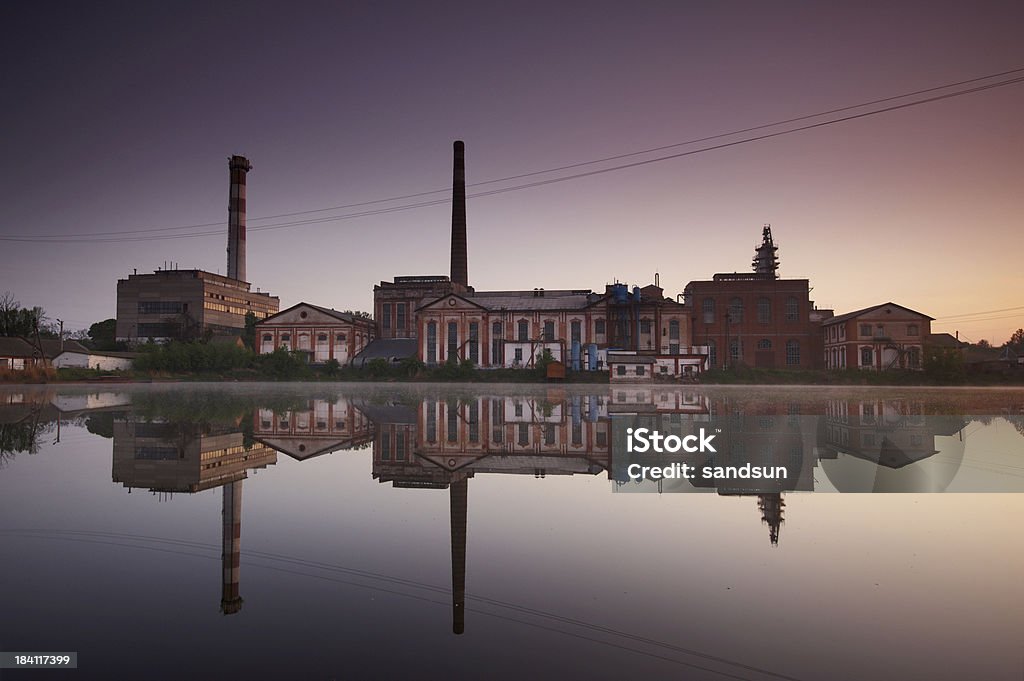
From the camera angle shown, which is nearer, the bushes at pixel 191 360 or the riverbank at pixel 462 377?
the riverbank at pixel 462 377

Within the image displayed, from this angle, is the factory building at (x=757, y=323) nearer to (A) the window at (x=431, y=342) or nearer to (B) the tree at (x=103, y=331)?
(A) the window at (x=431, y=342)

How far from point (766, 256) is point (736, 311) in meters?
12.4

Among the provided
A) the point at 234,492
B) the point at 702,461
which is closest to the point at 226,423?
the point at 234,492

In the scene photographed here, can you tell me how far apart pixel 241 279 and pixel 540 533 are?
268 ft

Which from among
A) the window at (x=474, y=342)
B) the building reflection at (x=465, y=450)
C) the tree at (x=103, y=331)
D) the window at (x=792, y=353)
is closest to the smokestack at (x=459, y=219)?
the window at (x=474, y=342)

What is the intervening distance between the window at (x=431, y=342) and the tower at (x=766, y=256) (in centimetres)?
3900

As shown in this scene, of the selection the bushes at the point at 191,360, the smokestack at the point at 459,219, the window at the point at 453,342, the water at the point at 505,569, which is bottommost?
the water at the point at 505,569

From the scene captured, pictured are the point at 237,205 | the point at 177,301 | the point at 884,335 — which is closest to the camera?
the point at 884,335

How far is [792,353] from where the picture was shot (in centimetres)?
6175

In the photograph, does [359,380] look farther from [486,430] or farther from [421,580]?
[421,580]

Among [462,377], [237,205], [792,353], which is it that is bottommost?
[462,377]

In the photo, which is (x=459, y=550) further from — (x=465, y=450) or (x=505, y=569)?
(x=465, y=450)

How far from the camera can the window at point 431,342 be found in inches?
2346

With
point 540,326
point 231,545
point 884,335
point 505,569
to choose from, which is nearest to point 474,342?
point 540,326
